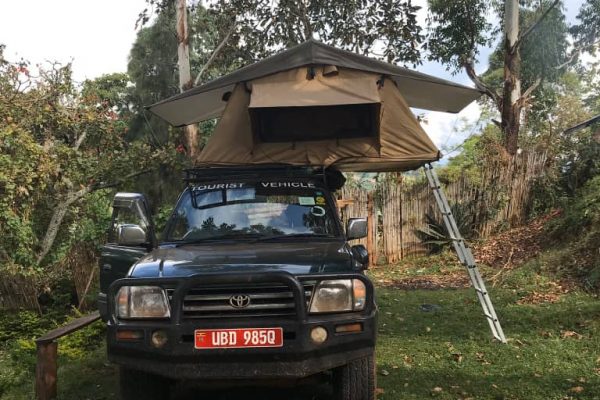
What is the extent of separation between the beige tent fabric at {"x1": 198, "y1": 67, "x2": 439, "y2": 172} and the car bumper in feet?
9.75

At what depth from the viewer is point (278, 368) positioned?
328 cm

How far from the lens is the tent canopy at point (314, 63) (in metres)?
6.01

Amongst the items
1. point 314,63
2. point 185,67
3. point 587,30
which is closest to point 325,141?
point 314,63

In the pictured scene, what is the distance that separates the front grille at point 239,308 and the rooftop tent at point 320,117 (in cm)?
292

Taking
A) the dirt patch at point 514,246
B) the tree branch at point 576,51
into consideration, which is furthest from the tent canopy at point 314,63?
the tree branch at point 576,51

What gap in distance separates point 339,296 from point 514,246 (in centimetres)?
876

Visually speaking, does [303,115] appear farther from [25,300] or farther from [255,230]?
[25,300]

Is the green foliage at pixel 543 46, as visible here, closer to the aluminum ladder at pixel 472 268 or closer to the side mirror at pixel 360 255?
the aluminum ladder at pixel 472 268

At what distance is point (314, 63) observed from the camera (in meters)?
5.90

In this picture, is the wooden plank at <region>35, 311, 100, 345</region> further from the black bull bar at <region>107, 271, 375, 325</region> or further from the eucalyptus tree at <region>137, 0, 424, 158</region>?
the eucalyptus tree at <region>137, 0, 424, 158</region>

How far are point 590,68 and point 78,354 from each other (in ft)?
116

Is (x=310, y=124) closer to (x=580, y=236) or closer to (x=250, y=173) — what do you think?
(x=250, y=173)

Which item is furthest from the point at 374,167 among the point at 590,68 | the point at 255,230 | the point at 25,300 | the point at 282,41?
the point at 590,68

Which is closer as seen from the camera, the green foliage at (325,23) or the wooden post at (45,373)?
the wooden post at (45,373)
